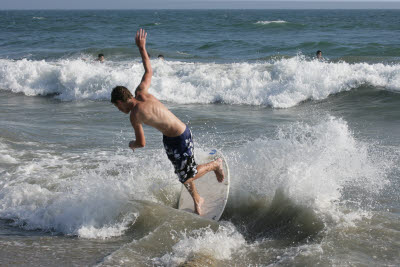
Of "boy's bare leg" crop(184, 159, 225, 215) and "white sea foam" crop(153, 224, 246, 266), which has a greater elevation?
"boy's bare leg" crop(184, 159, 225, 215)

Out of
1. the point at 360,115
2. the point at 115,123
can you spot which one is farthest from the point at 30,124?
the point at 360,115

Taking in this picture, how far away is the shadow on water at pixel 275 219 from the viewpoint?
465 cm

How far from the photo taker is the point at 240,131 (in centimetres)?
905

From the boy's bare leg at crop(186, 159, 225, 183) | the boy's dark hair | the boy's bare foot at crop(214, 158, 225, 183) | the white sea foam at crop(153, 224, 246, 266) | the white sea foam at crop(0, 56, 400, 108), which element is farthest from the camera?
the white sea foam at crop(0, 56, 400, 108)

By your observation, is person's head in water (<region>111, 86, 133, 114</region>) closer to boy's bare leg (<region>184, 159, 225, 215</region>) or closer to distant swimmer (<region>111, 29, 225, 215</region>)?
distant swimmer (<region>111, 29, 225, 215</region>)

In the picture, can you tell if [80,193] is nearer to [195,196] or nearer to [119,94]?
[195,196]

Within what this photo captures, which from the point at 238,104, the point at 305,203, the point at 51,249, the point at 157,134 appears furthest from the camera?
the point at 238,104

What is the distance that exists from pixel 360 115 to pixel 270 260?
7.39 meters

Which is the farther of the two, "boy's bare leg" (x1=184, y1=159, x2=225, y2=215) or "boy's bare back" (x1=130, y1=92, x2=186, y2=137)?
"boy's bare leg" (x1=184, y1=159, x2=225, y2=215)

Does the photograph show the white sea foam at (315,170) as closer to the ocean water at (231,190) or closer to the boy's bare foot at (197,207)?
the ocean water at (231,190)

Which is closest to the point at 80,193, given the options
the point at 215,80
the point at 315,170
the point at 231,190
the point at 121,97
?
the point at 121,97

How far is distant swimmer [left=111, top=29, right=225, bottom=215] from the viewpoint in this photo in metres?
4.35

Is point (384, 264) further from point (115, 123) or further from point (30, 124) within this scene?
point (30, 124)

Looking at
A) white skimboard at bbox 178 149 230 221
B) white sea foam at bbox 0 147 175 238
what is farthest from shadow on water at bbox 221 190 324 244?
white sea foam at bbox 0 147 175 238
